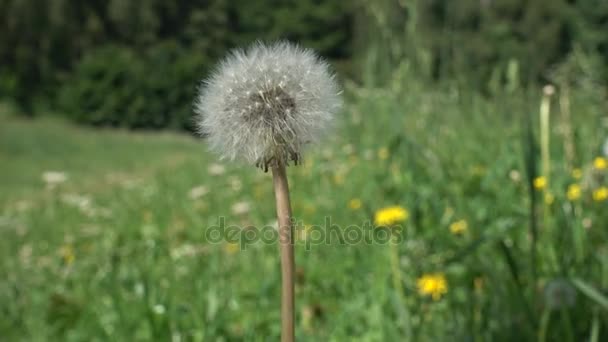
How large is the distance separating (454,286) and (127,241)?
49.2 inches

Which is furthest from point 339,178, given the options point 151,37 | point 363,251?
point 151,37

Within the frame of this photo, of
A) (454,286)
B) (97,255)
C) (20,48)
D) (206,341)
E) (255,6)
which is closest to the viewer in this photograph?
(206,341)

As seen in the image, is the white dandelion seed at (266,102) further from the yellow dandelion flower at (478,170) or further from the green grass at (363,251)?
the yellow dandelion flower at (478,170)

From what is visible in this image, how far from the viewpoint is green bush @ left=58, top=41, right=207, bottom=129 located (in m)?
11.9

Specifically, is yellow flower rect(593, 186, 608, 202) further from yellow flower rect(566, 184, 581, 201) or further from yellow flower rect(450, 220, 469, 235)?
yellow flower rect(450, 220, 469, 235)

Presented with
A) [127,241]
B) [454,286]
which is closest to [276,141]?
[454,286]

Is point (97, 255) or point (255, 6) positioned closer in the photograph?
point (97, 255)

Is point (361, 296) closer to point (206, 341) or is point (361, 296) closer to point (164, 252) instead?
point (206, 341)

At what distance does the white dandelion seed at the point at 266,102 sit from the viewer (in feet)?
1.45

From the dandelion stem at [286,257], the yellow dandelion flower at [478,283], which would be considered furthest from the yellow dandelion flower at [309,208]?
the dandelion stem at [286,257]

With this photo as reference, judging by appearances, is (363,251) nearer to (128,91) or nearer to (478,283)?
(478,283)

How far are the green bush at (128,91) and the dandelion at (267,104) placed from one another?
37.6ft

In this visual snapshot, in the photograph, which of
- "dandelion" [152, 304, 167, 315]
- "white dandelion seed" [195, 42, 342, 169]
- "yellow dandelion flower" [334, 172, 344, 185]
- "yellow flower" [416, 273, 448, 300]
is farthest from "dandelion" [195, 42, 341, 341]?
"yellow dandelion flower" [334, 172, 344, 185]

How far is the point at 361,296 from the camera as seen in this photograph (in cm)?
140
